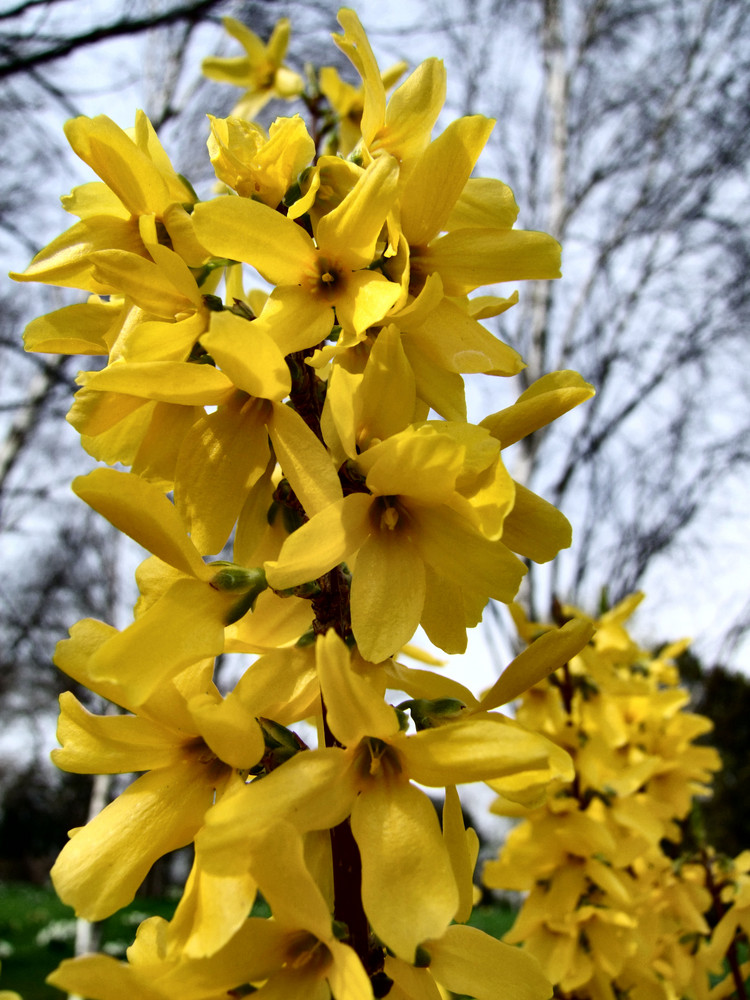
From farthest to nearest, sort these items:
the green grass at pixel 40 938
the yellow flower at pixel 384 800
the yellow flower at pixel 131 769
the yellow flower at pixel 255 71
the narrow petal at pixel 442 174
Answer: the green grass at pixel 40 938
the yellow flower at pixel 255 71
the narrow petal at pixel 442 174
the yellow flower at pixel 131 769
the yellow flower at pixel 384 800

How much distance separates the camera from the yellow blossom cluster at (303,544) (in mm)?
634

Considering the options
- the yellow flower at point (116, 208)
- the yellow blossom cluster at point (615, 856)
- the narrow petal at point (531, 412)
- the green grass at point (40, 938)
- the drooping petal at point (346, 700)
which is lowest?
the green grass at point (40, 938)

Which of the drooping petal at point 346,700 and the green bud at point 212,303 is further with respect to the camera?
the green bud at point 212,303

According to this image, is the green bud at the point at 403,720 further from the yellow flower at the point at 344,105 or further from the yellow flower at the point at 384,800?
the yellow flower at the point at 344,105

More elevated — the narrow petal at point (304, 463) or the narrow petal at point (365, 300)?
the narrow petal at point (365, 300)

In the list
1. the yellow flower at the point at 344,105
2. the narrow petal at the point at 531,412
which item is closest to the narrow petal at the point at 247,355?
the narrow petal at the point at 531,412

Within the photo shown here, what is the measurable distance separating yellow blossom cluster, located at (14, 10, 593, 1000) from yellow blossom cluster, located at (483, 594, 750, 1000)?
0.76 metres

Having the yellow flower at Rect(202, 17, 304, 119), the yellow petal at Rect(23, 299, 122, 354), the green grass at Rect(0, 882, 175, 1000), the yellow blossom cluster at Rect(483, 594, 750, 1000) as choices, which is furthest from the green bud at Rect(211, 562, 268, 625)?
the green grass at Rect(0, 882, 175, 1000)

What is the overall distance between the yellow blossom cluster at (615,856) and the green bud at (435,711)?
0.68 m

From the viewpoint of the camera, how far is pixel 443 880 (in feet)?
2.03

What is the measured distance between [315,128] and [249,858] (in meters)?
2.18

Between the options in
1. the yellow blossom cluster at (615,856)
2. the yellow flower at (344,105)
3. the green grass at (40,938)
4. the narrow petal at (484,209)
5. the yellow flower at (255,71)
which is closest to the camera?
the narrow petal at (484,209)

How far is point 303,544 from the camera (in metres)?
0.66

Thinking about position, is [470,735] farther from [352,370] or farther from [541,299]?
[541,299]
